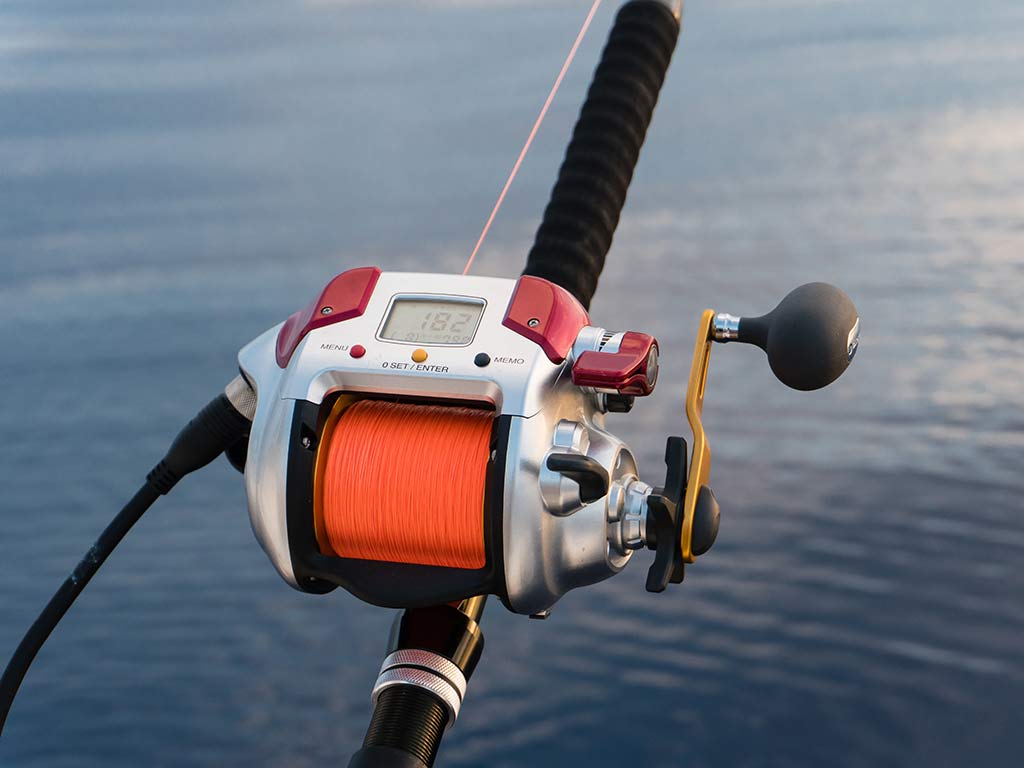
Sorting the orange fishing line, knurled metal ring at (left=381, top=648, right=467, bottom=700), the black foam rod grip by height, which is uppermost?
the black foam rod grip

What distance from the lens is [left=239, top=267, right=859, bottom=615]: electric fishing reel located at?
5.31ft

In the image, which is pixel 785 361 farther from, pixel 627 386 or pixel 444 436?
pixel 444 436

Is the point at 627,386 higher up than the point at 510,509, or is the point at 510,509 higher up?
the point at 627,386

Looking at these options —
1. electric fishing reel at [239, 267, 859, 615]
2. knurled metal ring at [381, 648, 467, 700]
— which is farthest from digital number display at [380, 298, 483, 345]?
knurled metal ring at [381, 648, 467, 700]

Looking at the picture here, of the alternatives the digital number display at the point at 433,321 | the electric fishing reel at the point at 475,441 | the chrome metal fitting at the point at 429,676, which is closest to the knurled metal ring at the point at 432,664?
the chrome metal fitting at the point at 429,676

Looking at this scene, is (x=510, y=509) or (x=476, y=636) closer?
(x=510, y=509)

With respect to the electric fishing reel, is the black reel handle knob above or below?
above

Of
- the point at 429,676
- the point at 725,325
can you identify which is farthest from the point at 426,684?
the point at 725,325

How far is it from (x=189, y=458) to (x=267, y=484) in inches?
11.1

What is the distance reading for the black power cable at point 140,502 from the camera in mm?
1884

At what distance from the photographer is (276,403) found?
171cm

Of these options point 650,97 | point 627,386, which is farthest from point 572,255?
point 627,386

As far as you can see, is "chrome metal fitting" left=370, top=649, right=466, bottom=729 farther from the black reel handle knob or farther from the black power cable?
the black reel handle knob

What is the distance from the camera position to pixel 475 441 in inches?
64.8
